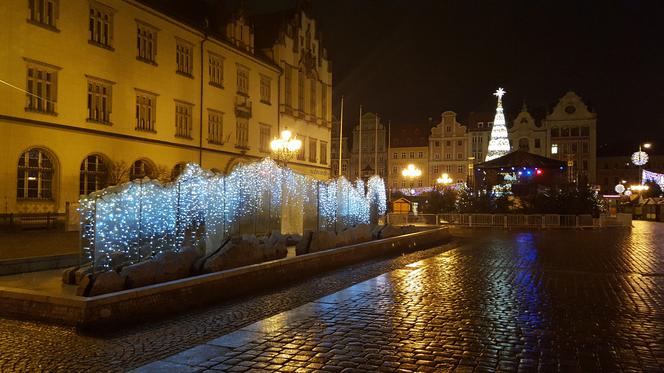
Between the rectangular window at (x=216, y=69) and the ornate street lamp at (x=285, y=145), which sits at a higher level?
the rectangular window at (x=216, y=69)

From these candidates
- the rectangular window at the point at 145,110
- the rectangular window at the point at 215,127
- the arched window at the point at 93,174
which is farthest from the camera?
the rectangular window at the point at 215,127

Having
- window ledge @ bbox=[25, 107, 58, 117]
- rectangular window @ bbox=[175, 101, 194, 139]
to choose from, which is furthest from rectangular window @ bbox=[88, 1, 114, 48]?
rectangular window @ bbox=[175, 101, 194, 139]

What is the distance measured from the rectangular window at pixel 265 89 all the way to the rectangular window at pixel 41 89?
20334 mm

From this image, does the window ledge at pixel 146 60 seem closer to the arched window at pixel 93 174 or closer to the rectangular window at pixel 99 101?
the rectangular window at pixel 99 101

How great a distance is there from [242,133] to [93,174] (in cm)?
1516

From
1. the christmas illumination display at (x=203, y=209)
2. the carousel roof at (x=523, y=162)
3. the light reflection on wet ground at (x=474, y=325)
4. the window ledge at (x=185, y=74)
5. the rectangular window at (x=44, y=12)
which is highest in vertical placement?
the rectangular window at (x=44, y=12)

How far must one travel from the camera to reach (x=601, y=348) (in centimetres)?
680

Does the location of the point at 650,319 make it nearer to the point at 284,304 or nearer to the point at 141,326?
the point at 284,304

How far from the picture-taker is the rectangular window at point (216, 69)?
39.7 m

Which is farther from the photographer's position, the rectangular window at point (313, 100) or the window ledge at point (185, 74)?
the rectangular window at point (313, 100)

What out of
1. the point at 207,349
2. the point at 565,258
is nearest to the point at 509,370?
the point at 207,349

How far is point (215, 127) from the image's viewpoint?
40.6m

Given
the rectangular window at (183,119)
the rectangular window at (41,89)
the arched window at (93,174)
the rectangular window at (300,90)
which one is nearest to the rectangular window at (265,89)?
the rectangular window at (300,90)

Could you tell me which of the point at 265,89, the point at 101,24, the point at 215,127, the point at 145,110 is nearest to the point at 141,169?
the point at 145,110
